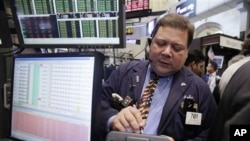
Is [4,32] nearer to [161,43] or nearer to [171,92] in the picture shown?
[161,43]

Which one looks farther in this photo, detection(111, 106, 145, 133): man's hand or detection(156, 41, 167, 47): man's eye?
detection(156, 41, 167, 47): man's eye

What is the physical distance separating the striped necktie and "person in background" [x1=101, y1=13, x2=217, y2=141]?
0.02 metres

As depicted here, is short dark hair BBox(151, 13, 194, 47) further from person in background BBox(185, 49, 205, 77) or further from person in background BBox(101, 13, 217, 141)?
person in background BBox(185, 49, 205, 77)

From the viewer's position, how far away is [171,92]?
4.45ft

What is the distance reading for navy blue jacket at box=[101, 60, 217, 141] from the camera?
4.24 ft

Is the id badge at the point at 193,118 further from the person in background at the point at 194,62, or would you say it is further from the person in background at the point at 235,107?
the person in background at the point at 194,62

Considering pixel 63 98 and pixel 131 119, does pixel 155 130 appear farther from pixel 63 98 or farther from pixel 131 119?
pixel 63 98

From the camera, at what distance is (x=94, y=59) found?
0.88 metres

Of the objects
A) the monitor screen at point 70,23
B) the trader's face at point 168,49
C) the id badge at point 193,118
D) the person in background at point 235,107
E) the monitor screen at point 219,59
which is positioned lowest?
the id badge at point 193,118

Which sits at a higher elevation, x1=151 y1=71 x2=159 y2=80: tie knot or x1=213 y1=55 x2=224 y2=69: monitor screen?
x1=151 y1=71 x2=159 y2=80: tie knot

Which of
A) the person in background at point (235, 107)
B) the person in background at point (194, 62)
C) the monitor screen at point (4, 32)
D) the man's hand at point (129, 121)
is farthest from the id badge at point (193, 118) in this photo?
the person in background at point (194, 62)

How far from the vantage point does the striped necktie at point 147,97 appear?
1325mm

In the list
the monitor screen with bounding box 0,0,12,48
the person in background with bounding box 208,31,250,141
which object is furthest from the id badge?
the monitor screen with bounding box 0,0,12,48

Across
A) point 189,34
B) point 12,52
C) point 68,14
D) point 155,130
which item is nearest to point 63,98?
point 68,14
